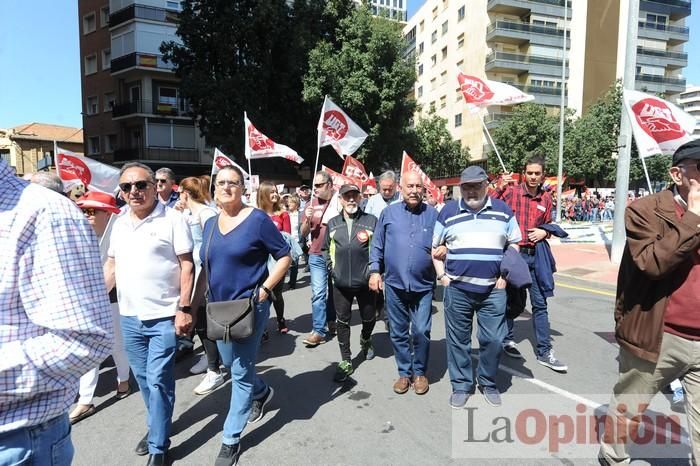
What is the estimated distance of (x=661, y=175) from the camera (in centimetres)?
3191

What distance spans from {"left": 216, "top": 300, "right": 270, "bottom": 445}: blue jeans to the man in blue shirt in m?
1.30

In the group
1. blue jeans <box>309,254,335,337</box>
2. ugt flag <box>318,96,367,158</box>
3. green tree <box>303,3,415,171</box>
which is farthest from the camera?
green tree <box>303,3,415,171</box>

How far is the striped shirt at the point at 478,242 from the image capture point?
3.60 meters

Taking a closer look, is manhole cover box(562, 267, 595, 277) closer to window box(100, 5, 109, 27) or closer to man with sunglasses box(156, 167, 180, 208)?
man with sunglasses box(156, 167, 180, 208)

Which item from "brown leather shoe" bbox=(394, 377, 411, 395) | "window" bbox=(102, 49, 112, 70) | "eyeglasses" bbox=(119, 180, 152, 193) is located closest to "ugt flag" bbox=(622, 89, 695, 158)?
"brown leather shoe" bbox=(394, 377, 411, 395)

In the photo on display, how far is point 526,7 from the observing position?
4197cm

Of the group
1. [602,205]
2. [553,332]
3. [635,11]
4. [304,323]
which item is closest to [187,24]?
[635,11]

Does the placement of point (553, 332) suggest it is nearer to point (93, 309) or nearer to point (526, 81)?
point (93, 309)

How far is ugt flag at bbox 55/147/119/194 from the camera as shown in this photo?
6938 millimetres

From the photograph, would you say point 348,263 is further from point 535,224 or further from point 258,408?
point 535,224

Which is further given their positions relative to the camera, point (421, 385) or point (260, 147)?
point (260, 147)

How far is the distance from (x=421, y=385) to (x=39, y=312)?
11.1 feet

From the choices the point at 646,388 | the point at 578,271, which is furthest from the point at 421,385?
the point at 578,271

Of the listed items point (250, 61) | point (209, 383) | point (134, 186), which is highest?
point (250, 61)
